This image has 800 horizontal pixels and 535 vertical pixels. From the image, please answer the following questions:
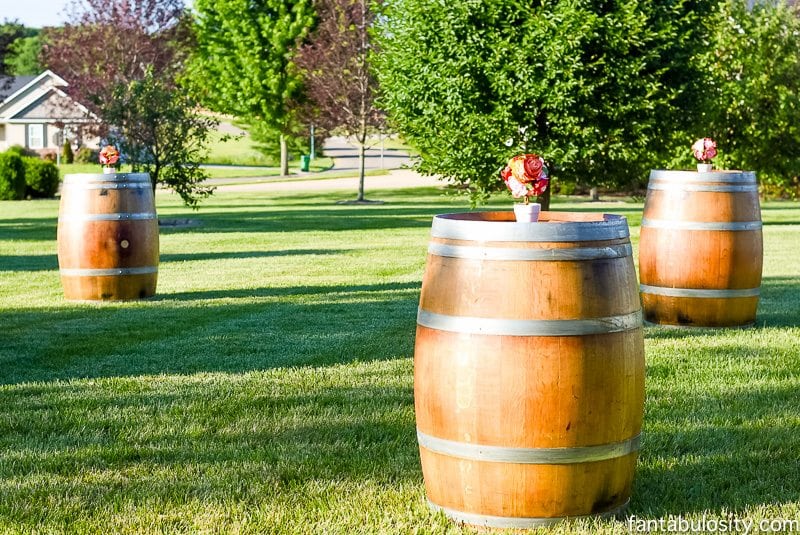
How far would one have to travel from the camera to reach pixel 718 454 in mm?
6039

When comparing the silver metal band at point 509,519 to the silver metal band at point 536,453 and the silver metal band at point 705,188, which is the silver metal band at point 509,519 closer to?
the silver metal band at point 536,453

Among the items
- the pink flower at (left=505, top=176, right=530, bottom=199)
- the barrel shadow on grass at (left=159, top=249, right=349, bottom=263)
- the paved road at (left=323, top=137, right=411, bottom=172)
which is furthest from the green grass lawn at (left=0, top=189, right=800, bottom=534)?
the paved road at (left=323, top=137, right=411, bottom=172)

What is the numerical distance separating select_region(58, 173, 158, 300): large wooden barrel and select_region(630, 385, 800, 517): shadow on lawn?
6.84 m

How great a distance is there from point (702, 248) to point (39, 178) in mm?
35758

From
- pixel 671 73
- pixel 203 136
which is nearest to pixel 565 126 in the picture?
pixel 671 73

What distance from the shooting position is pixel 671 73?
24.8 meters

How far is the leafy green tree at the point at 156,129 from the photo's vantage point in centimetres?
2588

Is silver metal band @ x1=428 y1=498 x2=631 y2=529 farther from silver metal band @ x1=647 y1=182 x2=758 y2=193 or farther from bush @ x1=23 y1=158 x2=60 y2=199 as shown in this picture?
bush @ x1=23 y1=158 x2=60 y2=199

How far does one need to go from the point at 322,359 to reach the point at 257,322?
2.24 metres

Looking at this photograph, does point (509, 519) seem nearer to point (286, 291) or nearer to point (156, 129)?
point (286, 291)

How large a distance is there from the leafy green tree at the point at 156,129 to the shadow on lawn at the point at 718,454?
19.9 meters

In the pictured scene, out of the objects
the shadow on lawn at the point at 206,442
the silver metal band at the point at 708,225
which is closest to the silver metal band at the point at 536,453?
the shadow on lawn at the point at 206,442

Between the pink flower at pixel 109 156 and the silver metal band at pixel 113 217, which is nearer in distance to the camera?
the silver metal band at pixel 113 217

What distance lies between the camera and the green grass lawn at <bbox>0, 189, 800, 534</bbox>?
5125mm
